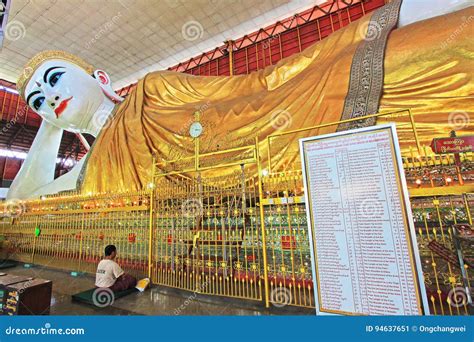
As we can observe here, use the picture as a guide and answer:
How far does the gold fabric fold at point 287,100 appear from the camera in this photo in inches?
95.0

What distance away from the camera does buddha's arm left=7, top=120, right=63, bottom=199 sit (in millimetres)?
5518

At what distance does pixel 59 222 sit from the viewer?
425 centimetres

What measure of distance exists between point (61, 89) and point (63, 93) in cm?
9

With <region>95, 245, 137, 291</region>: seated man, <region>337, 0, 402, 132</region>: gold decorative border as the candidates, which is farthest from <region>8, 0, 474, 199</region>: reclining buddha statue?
<region>95, 245, 137, 291</region>: seated man

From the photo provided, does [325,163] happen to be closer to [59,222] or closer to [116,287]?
[116,287]

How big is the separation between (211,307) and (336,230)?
1.45 m

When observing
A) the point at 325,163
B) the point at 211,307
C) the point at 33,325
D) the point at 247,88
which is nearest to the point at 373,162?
the point at 325,163

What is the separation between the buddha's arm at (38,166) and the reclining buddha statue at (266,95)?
0.02m

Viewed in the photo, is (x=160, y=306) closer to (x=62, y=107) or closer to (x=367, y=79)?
(x=367, y=79)

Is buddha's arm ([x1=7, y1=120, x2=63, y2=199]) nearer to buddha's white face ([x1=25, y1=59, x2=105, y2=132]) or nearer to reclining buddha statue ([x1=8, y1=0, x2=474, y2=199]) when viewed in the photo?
reclining buddha statue ([x1=8, y1=0, x2=474, y2=199])

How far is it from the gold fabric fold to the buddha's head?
0.92 metres

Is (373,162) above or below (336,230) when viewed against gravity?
above

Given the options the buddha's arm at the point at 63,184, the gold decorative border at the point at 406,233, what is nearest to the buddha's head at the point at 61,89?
the buddha's arm at the point at 63,184

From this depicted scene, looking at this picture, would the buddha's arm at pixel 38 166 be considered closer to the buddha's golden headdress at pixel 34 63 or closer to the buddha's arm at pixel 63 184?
the buddha's arm at pixel 63 184
